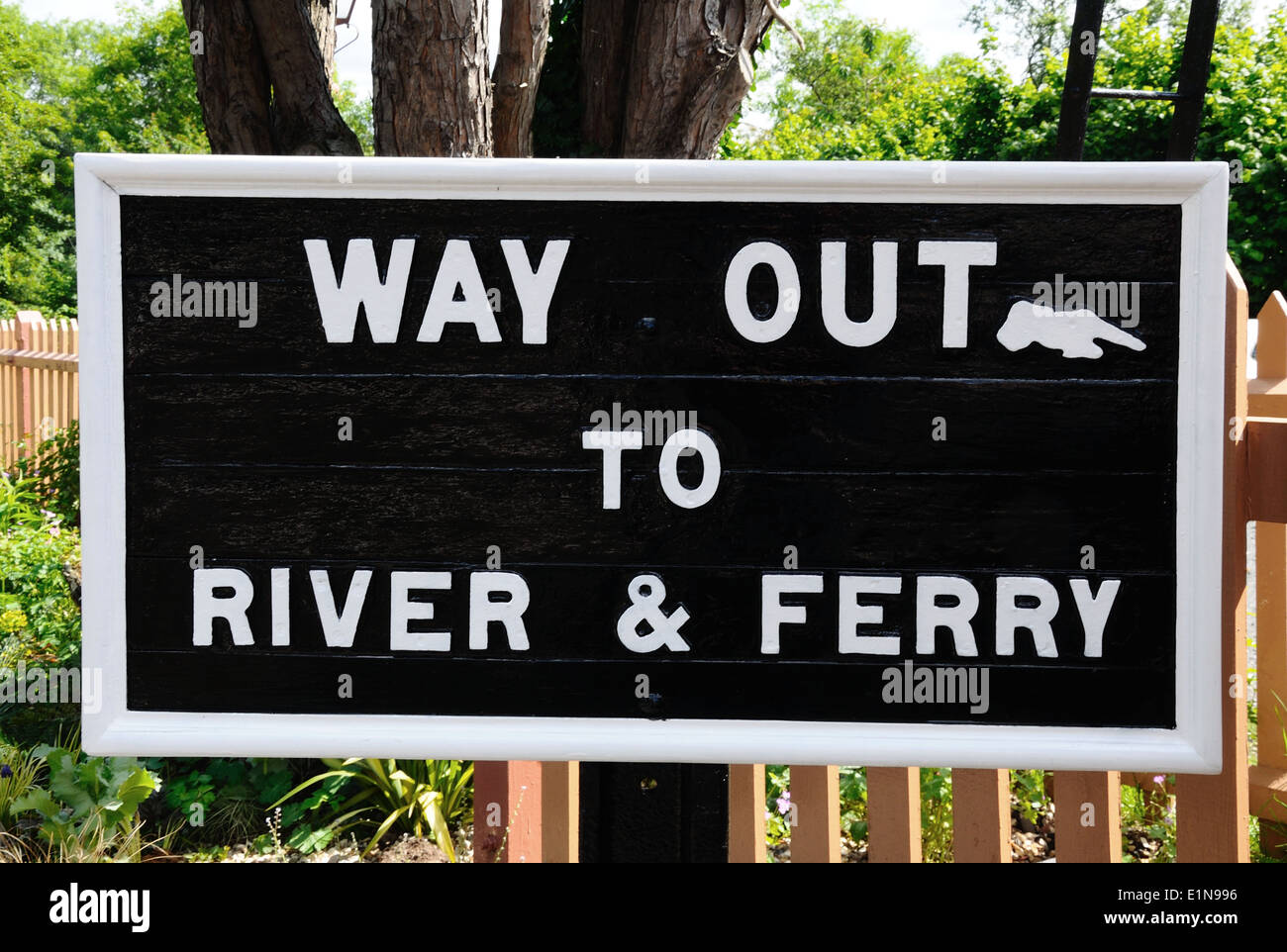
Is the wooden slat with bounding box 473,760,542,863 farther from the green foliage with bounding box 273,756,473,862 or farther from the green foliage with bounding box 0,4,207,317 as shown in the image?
the green foliage with bounding box 0,4,207,317

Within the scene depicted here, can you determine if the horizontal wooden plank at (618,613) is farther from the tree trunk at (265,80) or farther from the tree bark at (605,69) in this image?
the tree bark at (605,69)

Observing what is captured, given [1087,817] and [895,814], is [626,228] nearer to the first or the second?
[895,814]

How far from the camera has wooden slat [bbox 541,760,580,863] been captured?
228 centimetres

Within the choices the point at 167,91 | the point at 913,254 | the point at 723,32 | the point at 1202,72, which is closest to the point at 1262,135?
the point at 1202,72

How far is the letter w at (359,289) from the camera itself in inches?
65.4

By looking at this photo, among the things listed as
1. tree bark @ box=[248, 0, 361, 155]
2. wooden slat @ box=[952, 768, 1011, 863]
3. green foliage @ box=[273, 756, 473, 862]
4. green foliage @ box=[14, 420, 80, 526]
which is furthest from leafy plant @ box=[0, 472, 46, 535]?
wooden slat @ box=[952, 768, 1011, 863]


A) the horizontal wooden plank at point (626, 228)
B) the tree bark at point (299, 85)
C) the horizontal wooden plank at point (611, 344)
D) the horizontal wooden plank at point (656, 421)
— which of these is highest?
the tree bark at point (299, 85)

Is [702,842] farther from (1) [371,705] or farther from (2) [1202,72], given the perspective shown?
(2) [1202,72]

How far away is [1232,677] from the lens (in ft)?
6.34

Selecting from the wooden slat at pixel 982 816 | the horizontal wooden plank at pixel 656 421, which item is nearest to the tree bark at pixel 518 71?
the horizontal wooden plank at pixel 656 421

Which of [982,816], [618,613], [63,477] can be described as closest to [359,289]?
[618,613]

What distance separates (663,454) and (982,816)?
1161 millimetres

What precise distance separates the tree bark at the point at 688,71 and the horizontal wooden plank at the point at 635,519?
182 centimetres

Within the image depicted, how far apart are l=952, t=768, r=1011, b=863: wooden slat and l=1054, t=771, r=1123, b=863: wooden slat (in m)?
0.11
